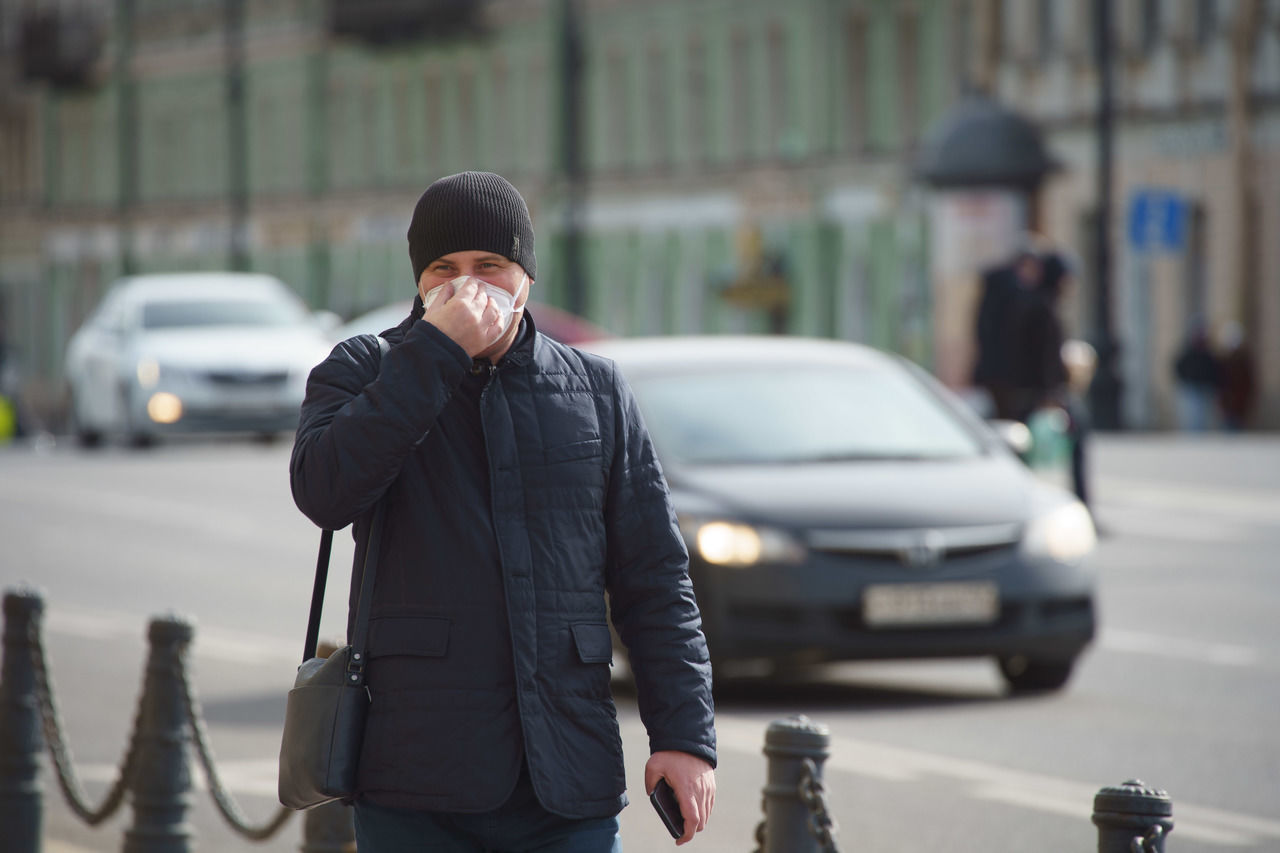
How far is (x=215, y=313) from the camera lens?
29.8m

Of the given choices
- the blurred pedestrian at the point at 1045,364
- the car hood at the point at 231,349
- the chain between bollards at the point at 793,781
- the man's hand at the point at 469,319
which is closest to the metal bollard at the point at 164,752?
the chain between bollards at the point at 793,781

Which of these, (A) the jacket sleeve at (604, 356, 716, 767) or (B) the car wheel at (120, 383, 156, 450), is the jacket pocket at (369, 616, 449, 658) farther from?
(B) the car wheel at (120, 383, 156, 450)

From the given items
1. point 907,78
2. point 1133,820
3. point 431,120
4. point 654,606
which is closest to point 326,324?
point 907,78

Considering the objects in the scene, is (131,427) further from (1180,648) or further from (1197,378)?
(1197,378)

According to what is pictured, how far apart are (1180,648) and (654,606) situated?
9.62 metres

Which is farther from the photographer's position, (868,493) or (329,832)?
(868,493)

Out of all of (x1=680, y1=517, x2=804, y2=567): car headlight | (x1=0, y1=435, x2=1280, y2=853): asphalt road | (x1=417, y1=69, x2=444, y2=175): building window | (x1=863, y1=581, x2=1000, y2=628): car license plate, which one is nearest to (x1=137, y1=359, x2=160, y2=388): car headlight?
(x1=0, y1=435, x2=1280, y2=853): asphalt road

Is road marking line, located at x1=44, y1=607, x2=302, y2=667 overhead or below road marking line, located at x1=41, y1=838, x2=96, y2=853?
below

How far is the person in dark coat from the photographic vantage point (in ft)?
13.2

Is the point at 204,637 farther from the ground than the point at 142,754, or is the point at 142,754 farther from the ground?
the point at 142,754

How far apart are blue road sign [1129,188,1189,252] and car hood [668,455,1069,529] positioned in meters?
22.1

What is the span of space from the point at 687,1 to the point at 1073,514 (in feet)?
143

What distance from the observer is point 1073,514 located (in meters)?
11.5

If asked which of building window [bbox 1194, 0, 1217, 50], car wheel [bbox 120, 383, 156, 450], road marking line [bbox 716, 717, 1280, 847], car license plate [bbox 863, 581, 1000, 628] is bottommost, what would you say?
car wheel [bbox 120, 383, 156, 450]
